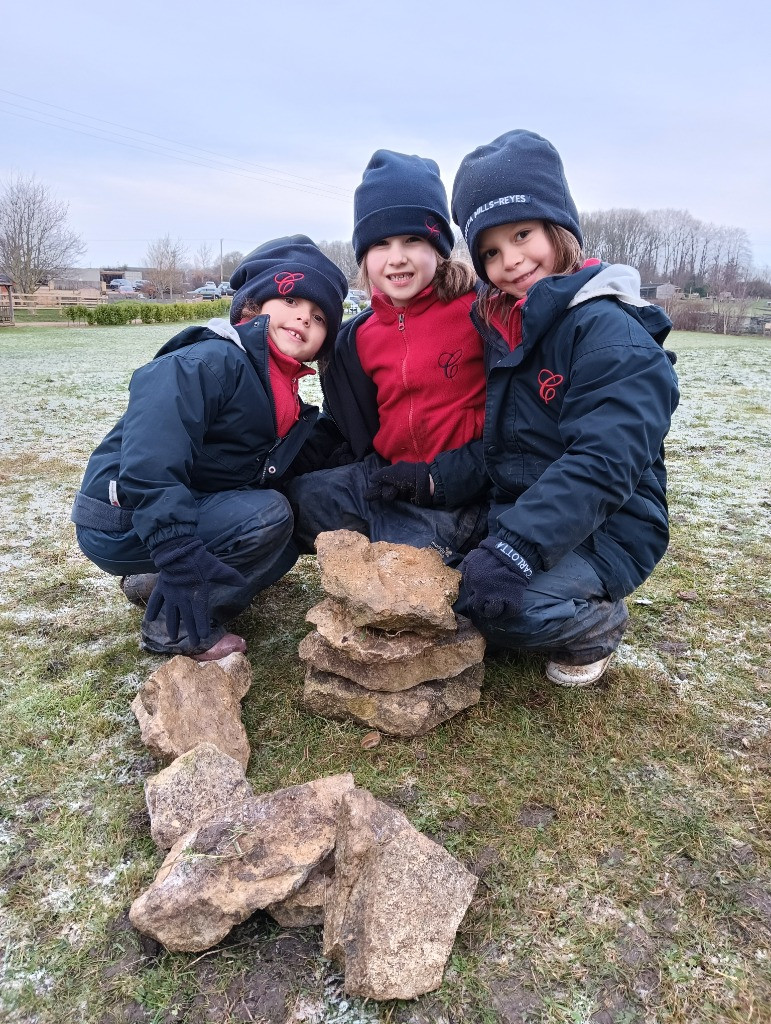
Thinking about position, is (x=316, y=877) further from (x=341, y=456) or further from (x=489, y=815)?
(x=341, y=456)

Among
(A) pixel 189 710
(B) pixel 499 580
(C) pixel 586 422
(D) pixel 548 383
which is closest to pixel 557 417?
(D) pixel 548 383

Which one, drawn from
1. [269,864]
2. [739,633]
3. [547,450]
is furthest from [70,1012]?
[739,633]

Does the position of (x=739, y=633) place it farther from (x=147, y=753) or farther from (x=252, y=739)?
(x=147, y=753)

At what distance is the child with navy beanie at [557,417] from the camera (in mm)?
2307

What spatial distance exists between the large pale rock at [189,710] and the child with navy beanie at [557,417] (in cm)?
89

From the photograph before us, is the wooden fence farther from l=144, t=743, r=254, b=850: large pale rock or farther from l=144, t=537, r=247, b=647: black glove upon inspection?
l=144, t=743, r=254, b=850: large pale rock

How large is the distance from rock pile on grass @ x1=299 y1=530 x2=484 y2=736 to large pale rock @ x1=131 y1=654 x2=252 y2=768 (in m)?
0.29

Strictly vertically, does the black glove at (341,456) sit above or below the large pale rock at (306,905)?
above

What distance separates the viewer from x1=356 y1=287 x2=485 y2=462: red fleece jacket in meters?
3.09

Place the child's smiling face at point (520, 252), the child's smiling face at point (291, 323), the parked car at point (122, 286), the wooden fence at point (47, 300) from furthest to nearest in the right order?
the parked car at point (122, 286) → the wooden fence at point (47, 300) → the child's smiling face at point (291, 323) → the child's smiling face at point (520, 252)

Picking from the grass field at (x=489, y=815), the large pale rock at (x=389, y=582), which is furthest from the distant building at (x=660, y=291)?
the large pale rock at (x=389, y=582)

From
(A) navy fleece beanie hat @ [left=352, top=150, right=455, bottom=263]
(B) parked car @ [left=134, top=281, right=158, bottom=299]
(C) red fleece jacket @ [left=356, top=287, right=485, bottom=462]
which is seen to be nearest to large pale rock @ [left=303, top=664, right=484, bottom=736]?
(C) red fleece jacket @ [left=356, top=287, right=485, bottom=462]

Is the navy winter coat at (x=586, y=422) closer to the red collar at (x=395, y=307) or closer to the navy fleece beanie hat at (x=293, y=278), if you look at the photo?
the red collar at (x=395, y=307)

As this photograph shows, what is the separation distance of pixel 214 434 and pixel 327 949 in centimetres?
191
